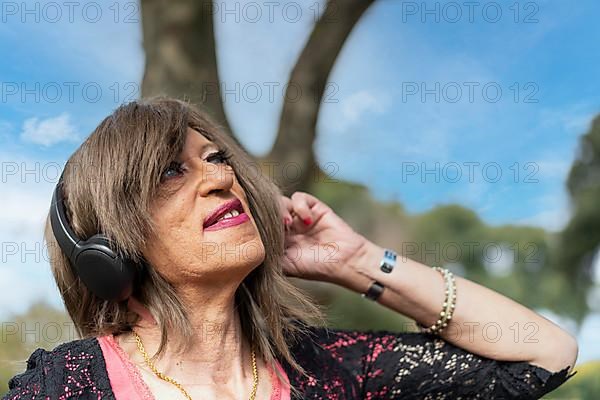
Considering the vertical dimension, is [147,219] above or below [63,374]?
above

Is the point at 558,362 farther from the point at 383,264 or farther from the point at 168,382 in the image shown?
the point at 168,382

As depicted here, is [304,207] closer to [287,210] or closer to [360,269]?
[287,210]

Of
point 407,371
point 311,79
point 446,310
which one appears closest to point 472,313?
point 446,310

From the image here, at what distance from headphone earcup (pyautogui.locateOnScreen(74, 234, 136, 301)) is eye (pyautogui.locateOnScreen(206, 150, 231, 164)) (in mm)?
240

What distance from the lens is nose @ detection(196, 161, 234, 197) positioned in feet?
3.75

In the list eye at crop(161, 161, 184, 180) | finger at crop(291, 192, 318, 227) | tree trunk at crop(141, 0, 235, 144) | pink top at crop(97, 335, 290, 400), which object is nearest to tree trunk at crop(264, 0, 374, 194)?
tree trunk at crop(141, 0, 235, 144)

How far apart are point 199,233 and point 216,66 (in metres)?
1.09

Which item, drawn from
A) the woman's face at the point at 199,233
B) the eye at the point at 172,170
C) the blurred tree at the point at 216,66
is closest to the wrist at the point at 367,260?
the woman's face at the point at 199,233

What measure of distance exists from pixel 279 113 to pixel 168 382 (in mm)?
1304

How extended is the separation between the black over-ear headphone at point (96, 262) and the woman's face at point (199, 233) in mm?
55

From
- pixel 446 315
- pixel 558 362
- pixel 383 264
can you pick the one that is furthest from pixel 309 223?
pixel 558 362

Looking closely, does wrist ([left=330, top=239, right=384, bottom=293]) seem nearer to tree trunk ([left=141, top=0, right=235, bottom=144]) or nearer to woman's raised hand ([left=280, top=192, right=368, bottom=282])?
woman's raised hand ([left=280, top=192, right=368, bottom=282])

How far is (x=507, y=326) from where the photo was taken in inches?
51.8

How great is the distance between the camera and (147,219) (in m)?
1.10
